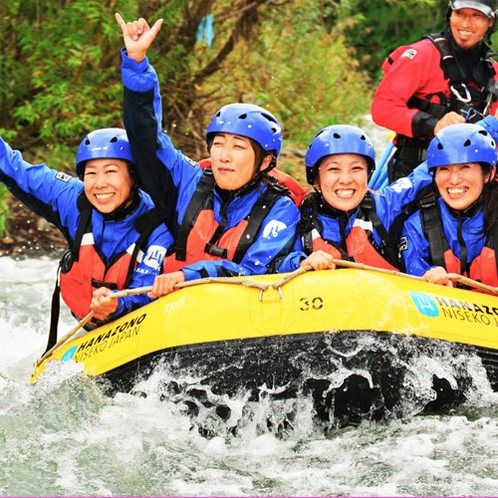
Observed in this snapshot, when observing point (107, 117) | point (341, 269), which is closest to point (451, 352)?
point (341, 269)

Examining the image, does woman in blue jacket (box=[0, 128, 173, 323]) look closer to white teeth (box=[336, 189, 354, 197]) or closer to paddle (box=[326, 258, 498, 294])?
white teeth (box=[336, 189, 354, 197])

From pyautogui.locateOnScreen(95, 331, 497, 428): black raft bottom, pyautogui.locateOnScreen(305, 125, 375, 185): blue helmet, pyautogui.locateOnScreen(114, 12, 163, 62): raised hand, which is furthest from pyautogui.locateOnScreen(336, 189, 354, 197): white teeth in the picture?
pyautogui.locateOnScreen(114, 12, 163, 62): raised hand

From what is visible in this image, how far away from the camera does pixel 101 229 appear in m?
5.43

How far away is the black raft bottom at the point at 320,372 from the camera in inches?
176

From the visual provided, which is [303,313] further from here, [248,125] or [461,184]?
[461,184]

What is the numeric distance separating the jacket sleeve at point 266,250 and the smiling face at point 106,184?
2.09 ft

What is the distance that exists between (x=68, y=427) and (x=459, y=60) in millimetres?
3422

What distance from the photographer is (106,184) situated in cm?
535

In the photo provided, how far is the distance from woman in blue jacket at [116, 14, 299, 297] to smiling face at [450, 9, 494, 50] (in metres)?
1.74

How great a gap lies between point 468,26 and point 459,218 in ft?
5.59

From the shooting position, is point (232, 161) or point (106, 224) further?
point (106, 224)

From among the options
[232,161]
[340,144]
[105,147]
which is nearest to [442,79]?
[340,144]

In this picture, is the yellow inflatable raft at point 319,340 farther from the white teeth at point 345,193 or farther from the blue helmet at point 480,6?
the blue helmet at point 480,6

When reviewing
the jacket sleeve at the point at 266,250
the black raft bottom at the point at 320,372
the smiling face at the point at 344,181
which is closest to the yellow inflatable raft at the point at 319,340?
the black raft bottom at the point at 320,372
